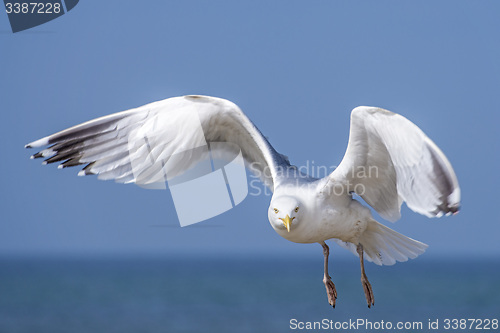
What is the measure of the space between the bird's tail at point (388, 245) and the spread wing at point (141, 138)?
85cm

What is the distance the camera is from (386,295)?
100.0 ft

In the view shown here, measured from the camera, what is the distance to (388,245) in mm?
5863

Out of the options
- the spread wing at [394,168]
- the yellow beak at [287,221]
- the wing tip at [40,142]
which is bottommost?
the yellow beak at [287,221]

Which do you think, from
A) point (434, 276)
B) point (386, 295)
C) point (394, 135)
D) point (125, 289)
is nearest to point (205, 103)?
point (394, 135)

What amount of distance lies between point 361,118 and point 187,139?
1.48 m

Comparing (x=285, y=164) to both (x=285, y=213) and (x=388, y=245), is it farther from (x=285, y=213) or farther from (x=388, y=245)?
(x=388, y=245)

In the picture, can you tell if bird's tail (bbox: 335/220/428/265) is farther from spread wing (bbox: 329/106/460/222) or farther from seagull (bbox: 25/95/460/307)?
spread wing (bbox: 329/106/460/222)

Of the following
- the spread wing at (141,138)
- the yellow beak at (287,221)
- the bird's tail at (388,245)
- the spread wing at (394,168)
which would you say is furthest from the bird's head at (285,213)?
the bird's tail at (388,245)

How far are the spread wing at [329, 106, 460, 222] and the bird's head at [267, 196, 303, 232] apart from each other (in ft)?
1.17

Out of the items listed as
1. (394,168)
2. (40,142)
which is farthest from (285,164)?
(40,142)

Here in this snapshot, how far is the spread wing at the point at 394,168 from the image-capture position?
4.46m

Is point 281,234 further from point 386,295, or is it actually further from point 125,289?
point 125,289

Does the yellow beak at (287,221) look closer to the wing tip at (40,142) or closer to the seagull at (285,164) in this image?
the seagull at (285,164)

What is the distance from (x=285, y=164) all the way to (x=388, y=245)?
1003mm
